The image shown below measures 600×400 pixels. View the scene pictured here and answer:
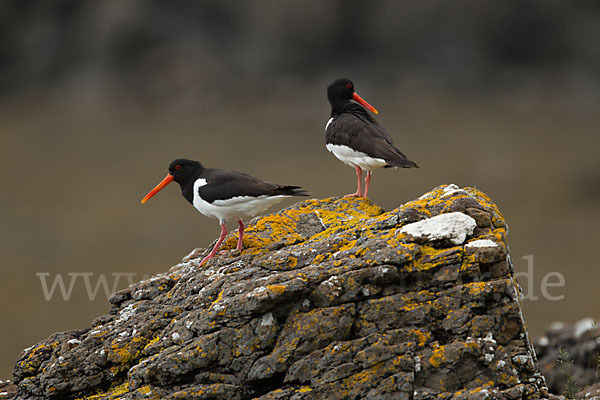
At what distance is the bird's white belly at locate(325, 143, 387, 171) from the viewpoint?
11.8 meters

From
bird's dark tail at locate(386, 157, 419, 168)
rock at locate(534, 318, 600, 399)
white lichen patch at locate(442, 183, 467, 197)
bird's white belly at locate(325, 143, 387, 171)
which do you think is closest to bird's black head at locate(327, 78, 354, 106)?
bird's white belly at locate(325, 143, 387, 171)

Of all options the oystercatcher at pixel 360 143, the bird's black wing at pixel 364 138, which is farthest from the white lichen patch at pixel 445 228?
the bird's black wing at pixel 364 138

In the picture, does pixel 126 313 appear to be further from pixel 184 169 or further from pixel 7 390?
pixel 184 169

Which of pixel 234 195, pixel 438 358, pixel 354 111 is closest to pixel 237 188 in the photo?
pixel 234 195

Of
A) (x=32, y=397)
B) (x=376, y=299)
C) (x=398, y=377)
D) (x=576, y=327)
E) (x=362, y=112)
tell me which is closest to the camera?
(x=398, y=377)

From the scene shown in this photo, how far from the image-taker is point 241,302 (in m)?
7.73

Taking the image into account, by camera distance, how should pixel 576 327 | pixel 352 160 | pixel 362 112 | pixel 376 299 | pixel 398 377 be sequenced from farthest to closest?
pixel 576 327 → pixel 362 112 → pixel 352 160 → pixel 376 299 → pixel 398 377

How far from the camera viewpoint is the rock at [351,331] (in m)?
7.20

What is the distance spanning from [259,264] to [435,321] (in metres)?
2.35

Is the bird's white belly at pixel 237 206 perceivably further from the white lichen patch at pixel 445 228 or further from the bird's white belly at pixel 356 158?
the bird's white belly at pixel 356 158

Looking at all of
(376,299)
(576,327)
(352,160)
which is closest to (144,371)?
(376,299)

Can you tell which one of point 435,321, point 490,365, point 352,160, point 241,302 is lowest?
point 490,365

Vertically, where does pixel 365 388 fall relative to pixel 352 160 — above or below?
below

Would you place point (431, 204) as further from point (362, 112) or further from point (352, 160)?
point (362, 112)
